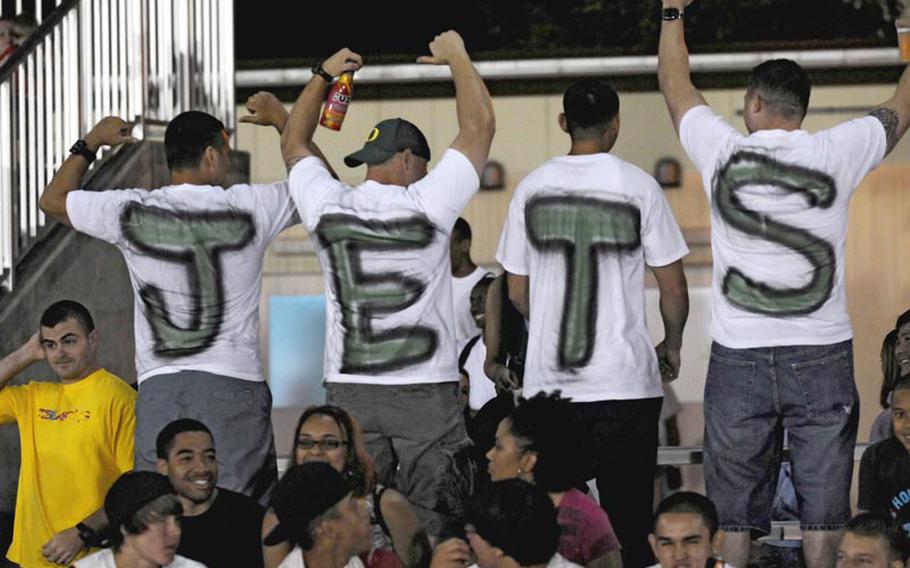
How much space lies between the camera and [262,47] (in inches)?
965

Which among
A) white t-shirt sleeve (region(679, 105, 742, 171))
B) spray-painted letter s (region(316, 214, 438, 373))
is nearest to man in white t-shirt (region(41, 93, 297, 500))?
spray-painted letter s (region(316, 214, 438, 373))

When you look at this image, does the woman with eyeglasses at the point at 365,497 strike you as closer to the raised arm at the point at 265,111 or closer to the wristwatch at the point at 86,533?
the wristwatch at the point at 86,533

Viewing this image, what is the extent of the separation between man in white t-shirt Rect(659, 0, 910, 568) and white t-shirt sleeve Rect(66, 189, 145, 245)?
2505 millimetres

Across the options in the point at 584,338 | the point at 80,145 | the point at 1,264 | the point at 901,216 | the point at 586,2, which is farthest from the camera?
the point at 586,2

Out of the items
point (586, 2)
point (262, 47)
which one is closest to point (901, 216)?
point (586, 2)

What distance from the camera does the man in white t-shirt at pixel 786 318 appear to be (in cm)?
803

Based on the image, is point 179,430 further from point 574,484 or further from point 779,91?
point 779,91

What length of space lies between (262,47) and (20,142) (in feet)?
45.4

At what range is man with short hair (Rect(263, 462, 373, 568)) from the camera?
307 inches

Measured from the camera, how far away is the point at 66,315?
9312 mm

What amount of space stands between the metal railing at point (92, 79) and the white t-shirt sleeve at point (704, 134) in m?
3.84

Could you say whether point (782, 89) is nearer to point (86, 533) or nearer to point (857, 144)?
point (857, 144)

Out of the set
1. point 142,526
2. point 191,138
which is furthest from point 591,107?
point 142,526

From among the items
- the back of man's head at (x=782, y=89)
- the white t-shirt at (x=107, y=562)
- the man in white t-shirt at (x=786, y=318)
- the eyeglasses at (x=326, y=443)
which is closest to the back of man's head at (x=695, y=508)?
the man in white t-shirt at (x=786, y=318)
